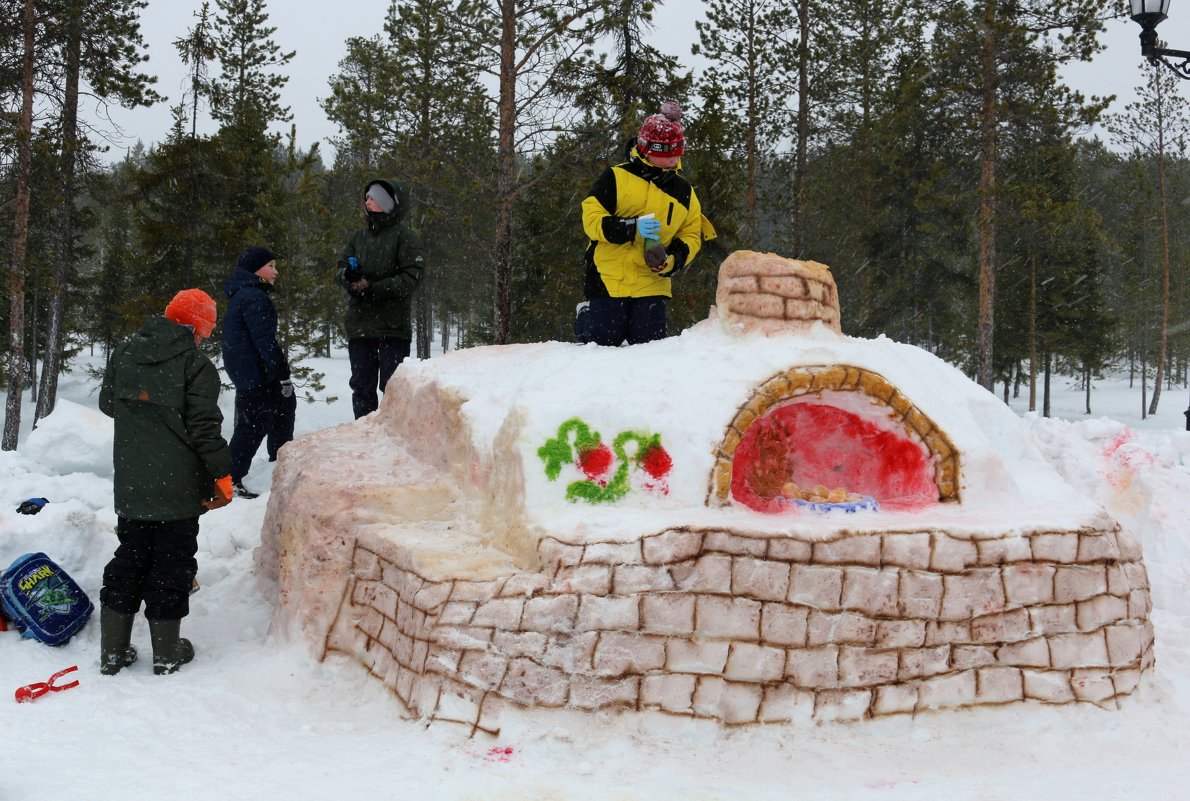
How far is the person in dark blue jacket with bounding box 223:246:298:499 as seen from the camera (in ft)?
18.7

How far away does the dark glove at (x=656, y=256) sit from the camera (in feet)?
15.0

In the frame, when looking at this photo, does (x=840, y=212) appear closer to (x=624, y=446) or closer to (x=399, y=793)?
(x=624, y=446)

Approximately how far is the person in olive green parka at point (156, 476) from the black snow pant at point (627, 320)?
7.01 feet

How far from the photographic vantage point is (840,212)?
21.8m

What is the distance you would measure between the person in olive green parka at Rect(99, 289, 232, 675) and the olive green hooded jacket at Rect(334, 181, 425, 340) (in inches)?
80.5

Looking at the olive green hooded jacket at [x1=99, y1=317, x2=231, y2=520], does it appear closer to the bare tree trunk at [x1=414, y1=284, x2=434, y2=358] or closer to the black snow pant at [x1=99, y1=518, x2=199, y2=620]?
the black snow pant at [x1=99, y1=518, x2=199, y2=620]

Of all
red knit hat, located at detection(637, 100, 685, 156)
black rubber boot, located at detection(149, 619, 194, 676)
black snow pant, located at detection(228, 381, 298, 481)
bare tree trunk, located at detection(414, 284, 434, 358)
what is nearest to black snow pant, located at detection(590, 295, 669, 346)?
red knit hat, located at detection(637, 100, 685, 156)

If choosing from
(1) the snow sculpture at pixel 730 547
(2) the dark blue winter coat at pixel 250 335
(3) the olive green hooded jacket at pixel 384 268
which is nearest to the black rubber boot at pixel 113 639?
(1) the snow sculpture at pixel 730 547

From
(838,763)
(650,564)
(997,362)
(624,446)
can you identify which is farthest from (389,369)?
(997,362)

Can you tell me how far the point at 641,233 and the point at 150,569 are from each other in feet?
10.0

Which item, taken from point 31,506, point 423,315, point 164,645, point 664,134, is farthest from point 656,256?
point 423,315

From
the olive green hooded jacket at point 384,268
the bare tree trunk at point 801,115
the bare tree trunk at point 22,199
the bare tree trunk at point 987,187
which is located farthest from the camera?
the bare tree trunk at point 801,115

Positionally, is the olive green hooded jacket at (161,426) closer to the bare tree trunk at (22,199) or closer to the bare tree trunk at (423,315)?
the bare tree trunk at (22,199)

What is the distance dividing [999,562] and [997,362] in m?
22.4
